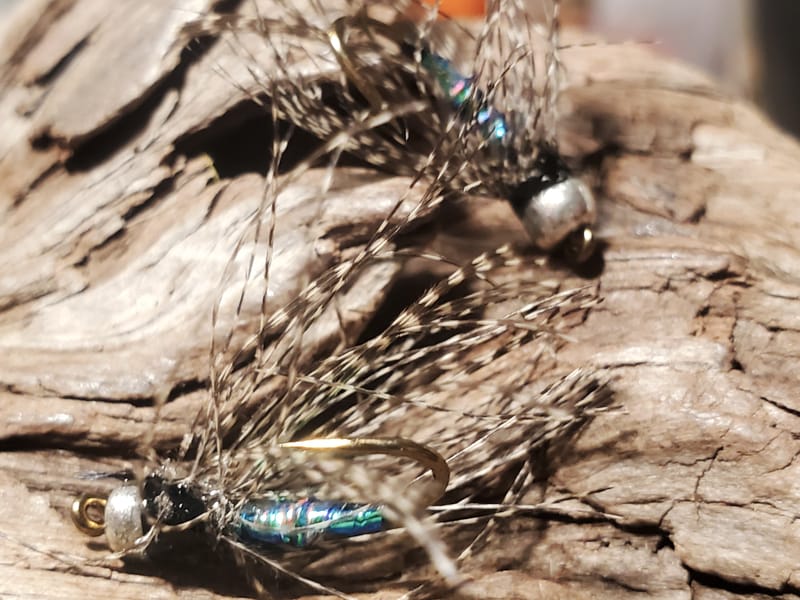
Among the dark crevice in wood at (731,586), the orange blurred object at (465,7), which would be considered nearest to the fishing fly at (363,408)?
the dark crevice in wood at (731,586)

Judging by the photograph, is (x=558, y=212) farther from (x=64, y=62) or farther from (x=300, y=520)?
(x=64, y=62)

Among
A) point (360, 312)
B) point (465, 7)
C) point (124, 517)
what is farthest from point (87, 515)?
point (465, 7)

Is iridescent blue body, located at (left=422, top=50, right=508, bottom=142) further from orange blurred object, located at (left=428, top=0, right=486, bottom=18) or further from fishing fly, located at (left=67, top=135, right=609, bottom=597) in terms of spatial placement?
orange blurred object, located at (left=428, top=0, right=486, bottom=18)

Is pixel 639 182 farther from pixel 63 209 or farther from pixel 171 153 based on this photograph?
pixel 63 209

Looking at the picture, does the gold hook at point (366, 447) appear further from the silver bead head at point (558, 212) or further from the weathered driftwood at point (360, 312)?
the silver bead head at point (558, 212)

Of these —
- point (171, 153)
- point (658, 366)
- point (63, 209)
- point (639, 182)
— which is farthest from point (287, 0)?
point (658, 366)
